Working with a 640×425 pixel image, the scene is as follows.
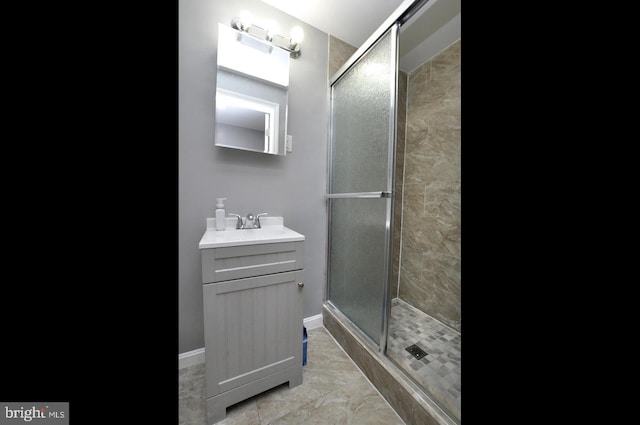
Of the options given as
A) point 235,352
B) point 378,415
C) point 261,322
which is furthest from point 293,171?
point 378,415

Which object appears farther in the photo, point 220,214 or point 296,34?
point 296,34

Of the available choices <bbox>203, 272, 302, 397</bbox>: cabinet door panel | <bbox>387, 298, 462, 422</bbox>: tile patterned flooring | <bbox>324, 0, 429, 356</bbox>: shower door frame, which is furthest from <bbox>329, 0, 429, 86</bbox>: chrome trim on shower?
<bbox>387, 298, 462, 422</bbox>: tile patterned flooring

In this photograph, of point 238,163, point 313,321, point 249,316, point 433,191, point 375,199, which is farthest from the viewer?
point 433,191

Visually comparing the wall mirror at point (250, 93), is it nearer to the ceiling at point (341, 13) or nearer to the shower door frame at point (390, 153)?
the ceiling at point (341, 13)

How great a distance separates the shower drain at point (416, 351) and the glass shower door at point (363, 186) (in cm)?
22

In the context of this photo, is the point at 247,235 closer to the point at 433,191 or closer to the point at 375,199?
the point at 375,199

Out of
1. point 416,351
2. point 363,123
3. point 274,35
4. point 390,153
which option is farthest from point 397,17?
point 416,351

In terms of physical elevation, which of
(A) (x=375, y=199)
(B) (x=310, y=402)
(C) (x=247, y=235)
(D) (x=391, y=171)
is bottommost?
(B) (x=310, y=402)

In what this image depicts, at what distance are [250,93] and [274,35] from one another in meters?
Answer: 0.38

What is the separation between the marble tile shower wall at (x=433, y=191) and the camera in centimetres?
152

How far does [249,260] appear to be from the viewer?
→ 3.13 feet

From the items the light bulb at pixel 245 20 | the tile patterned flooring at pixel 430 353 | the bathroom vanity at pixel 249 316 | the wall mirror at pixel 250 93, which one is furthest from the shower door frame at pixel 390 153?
the light bulb at pixel 245 20
